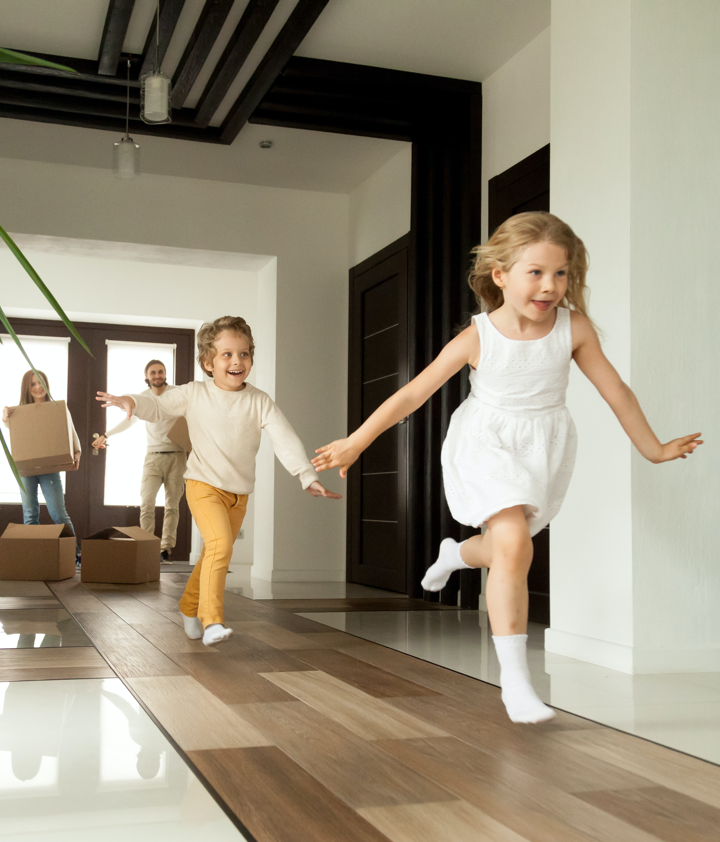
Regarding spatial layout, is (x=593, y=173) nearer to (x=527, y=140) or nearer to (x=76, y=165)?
(x=527, y=140)

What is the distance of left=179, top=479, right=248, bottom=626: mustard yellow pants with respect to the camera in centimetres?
269

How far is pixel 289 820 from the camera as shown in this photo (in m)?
1.20

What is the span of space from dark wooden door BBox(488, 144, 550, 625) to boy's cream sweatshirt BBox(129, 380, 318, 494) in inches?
56.0

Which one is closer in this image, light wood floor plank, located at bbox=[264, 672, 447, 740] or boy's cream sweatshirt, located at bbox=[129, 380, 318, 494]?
light wood floor plank, located at bbox=[264, 672, 447, 740]

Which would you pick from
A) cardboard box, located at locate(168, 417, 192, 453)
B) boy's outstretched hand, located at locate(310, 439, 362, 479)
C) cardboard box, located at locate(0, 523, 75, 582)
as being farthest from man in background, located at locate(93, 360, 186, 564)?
boy's outstretched hand, located at locate(310, 439, 362, 479)

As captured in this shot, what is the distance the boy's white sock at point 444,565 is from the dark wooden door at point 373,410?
2.60 metres

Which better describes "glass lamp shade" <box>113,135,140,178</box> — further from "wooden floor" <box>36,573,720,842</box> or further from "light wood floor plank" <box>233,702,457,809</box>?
"light wood floor plank" <box>233,702,457,809</box>

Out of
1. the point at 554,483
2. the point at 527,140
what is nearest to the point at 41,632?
the point at 554,483

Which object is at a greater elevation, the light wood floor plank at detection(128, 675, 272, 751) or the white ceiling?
the white ceiling

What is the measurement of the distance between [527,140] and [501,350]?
240 cm

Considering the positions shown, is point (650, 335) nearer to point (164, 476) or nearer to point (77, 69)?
point (77, 69)

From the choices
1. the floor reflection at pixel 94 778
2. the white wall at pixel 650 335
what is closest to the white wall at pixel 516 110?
the white wall at pixel 650 335

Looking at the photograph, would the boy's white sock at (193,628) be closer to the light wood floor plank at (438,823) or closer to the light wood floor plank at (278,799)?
the light wood floor plank at (278,799)

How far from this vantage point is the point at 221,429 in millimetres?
2857
